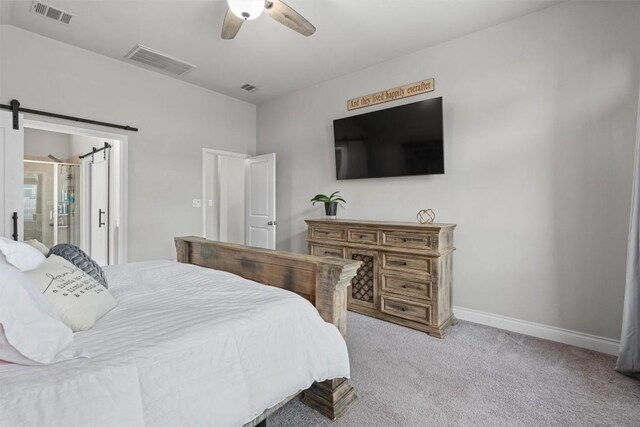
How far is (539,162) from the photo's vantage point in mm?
2664

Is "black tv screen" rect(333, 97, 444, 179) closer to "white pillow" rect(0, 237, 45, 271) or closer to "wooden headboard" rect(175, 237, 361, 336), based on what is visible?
"wooden headboard" rect(175, 237, 361, 336)

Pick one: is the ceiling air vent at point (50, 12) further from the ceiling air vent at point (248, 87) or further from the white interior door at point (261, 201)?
the white interior door at point (261, 201)

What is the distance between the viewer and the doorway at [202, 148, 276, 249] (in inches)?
180

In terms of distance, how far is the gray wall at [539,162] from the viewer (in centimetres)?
237

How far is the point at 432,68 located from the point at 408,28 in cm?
54

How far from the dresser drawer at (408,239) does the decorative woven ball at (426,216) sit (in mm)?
397

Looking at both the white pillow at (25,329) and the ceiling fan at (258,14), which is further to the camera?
the ceiling fan at (258,14)

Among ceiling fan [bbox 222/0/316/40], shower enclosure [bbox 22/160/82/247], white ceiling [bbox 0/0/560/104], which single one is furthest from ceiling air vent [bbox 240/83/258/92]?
shower enclosure [bbox 22/160/82/247]

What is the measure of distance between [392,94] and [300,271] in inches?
103

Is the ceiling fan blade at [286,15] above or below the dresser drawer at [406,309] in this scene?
above

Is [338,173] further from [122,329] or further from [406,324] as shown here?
[122,329]

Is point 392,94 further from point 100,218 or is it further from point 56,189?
point 56,189

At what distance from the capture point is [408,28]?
9.55 ft

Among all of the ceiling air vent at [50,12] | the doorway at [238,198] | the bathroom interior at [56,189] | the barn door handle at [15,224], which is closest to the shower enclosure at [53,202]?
the bathroom interior at [56,189]
